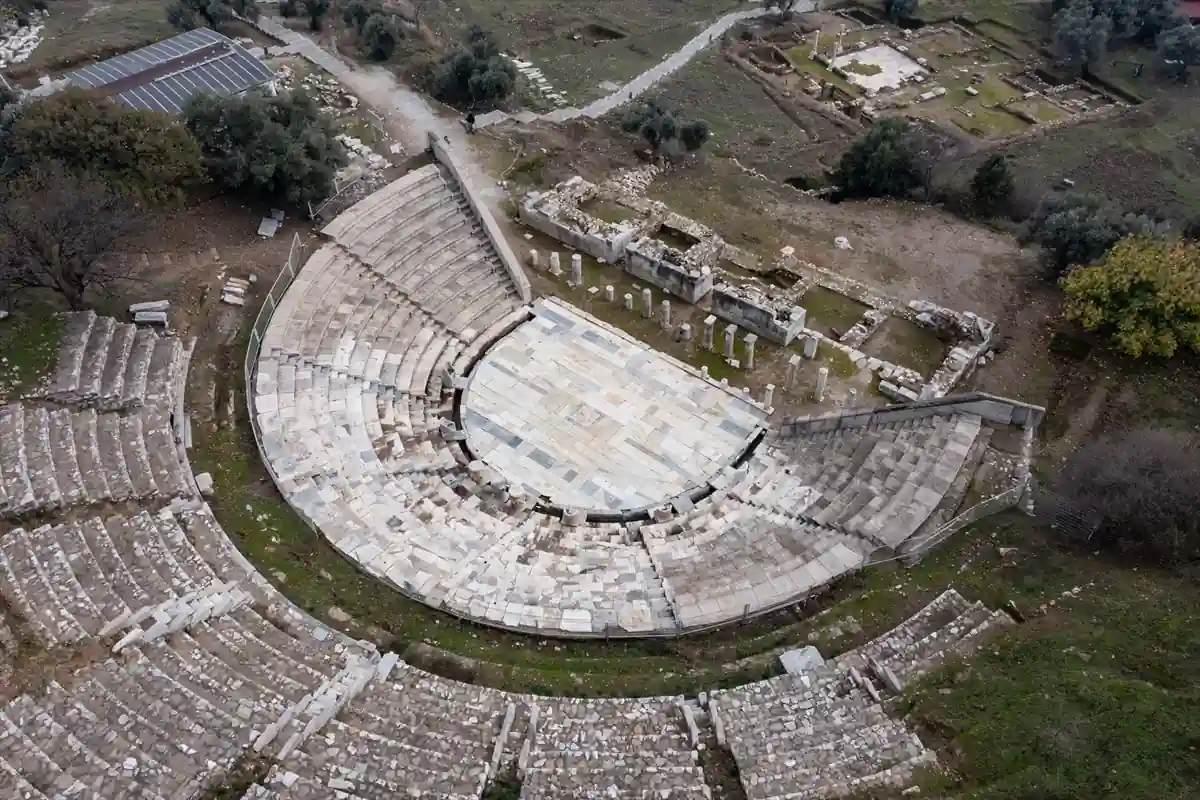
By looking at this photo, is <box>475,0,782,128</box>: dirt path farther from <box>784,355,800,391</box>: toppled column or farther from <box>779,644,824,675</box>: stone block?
<box>779,644,824,675</box>: stone block

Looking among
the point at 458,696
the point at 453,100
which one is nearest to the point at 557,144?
the point at 453,100

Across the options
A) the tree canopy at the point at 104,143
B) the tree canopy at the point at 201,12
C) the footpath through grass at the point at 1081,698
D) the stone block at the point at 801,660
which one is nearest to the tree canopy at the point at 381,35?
the tree canopy at the point at 201,12

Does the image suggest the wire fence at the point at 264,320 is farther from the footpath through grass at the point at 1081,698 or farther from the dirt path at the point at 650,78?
the footpath through grass at the point at 1081,698

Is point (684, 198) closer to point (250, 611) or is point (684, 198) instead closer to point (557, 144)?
point (557, 144)

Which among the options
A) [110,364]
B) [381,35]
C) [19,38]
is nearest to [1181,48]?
[381,35]

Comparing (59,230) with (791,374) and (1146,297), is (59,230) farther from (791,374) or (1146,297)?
(1146,297)

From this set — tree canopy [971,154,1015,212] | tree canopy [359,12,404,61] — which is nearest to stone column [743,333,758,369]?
tree canopy [971,154,1015,212]
